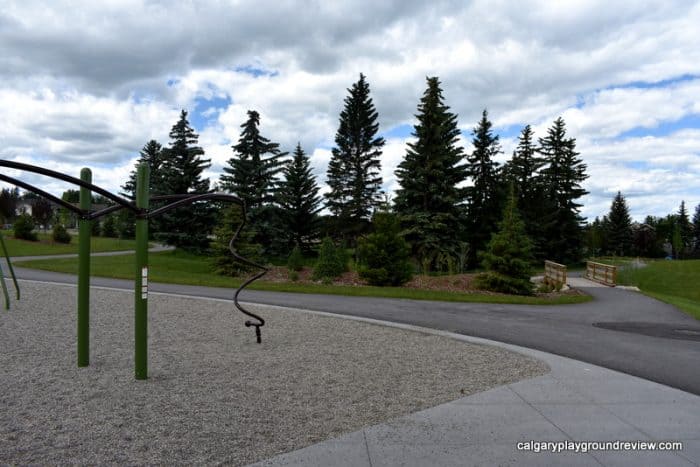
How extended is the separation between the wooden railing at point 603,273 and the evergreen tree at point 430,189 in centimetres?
828

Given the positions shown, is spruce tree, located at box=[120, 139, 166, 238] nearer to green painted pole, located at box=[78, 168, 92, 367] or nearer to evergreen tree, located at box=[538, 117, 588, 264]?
green painted pole, located at box=[78, 168, 92, 367]

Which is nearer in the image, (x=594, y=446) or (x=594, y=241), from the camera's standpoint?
(x=594, y=446)

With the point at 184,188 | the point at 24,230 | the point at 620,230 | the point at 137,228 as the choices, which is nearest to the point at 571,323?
the point at 137,228

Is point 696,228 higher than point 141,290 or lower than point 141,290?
higher

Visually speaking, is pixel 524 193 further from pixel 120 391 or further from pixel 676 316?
pixel 120 391

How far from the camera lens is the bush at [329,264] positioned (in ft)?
67.1

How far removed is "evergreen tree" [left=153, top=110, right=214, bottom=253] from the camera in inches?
1241

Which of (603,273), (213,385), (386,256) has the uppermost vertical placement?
(386,256)

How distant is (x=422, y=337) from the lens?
779 centimetres

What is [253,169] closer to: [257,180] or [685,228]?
[257,180]

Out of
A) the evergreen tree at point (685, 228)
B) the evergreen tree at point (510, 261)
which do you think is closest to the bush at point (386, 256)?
the evergreen tree at point (510, 261)

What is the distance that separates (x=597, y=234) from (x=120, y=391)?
64.0 meters

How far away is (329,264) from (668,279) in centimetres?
2290

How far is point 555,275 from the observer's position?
2136cm
